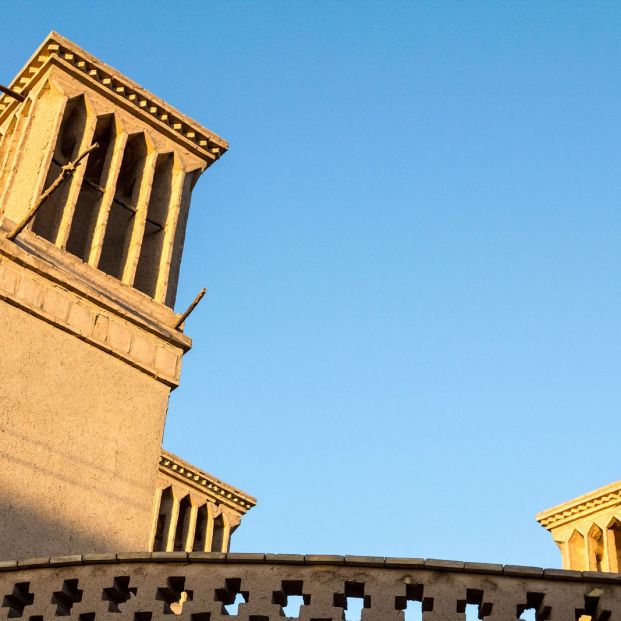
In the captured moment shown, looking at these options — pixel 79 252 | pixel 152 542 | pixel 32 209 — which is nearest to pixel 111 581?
pixel 32 209

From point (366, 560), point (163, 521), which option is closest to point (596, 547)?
point (163, 521)

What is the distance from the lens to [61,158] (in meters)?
16.6

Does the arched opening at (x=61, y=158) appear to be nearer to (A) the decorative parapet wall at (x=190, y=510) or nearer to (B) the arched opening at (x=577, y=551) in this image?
(A) the decorative parapet wall at (x=190, y=510)

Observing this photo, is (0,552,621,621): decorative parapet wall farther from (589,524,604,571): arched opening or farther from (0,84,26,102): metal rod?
(589,524,604,571): arched opening

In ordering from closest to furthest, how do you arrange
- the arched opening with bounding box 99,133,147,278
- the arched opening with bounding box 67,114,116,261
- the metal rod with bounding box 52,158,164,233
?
the arched opening with bounding box 67,114,116,261, the metal rod with bounding box 52,158,164,233, the arched opening with bounding box 99,133,147,278

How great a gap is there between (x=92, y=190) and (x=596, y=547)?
16189mm

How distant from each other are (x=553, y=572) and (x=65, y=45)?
11.2 m

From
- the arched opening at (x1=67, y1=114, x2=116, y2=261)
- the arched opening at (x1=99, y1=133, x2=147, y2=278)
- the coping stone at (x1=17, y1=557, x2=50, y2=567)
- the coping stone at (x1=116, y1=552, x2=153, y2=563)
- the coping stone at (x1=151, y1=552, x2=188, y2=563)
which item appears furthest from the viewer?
the arched opening at (x1=99, y1=133, x2=147, y2=278)

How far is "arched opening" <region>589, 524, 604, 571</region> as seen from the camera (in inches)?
1065

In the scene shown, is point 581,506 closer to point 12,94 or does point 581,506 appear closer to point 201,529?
point 201,529

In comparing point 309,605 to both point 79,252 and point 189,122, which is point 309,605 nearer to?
point 79,252

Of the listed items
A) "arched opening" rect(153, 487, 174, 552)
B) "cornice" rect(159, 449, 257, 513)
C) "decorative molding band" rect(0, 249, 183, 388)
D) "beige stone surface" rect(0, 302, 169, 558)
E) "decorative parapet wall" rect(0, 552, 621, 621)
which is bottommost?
"decorative parapet wall" rect(0, 552, 621, 621)

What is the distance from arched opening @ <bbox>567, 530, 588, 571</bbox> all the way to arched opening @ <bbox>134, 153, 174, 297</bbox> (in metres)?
14.9

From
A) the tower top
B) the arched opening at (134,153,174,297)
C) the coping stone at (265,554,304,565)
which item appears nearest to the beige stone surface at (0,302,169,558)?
the tower top
